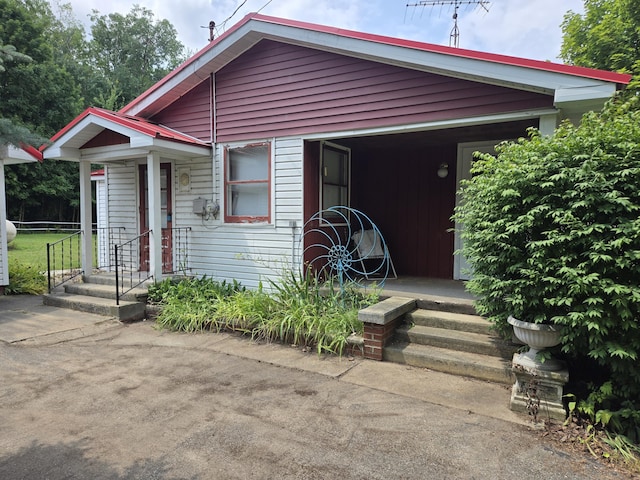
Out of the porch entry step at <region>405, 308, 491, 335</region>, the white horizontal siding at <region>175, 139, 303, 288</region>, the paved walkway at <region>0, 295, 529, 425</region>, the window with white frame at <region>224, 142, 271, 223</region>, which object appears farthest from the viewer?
the window with white frame at <region>224, 142, 271, 223</region>

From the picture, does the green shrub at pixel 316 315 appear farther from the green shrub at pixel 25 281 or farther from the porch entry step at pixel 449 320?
the green shrub at pixel 25 281

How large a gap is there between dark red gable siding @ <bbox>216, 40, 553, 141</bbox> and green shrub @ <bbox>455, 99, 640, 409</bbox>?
5.43 ft

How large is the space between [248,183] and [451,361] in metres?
4.21

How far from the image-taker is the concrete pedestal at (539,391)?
311 cm

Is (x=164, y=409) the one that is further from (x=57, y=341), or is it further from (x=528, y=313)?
(x=528, y=313)

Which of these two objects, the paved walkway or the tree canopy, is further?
the tree canopy

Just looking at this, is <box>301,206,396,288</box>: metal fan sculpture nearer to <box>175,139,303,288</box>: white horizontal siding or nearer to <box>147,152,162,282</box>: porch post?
<box>175,139,303,288</box>: white horizontal siding

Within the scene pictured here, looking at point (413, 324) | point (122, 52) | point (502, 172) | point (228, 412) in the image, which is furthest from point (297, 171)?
point (122, 52)

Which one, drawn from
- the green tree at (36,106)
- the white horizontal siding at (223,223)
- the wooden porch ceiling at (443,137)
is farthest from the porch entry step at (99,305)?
Result: the green tree at (36,106)

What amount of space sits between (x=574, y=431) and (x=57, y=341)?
5.52 m

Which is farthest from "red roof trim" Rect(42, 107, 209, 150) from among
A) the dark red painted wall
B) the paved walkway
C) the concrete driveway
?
the concrete driveway

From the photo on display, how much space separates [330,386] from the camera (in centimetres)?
380

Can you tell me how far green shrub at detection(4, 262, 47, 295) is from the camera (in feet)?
25.6

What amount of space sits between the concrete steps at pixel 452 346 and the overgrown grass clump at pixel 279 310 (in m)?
0.56
